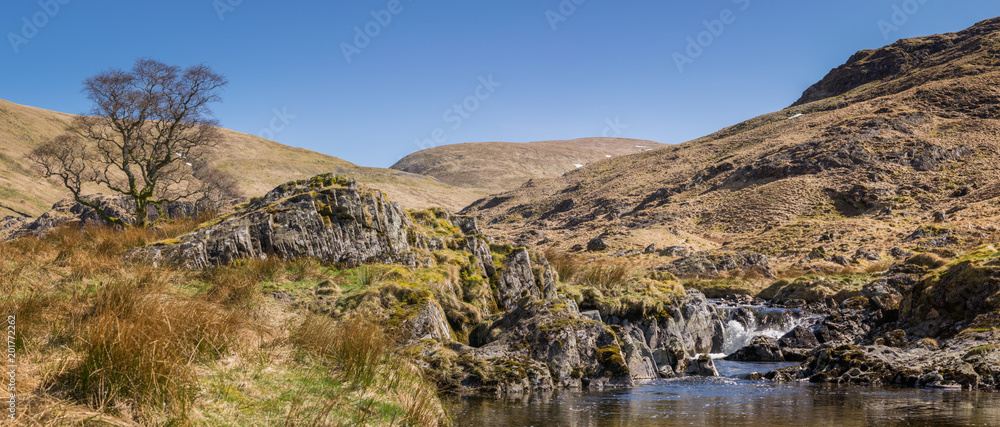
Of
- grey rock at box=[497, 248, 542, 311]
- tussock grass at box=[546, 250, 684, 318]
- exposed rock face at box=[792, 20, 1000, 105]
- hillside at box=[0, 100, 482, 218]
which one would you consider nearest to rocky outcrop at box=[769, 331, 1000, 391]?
tussock grass at box=[546, 250, 684, 318]

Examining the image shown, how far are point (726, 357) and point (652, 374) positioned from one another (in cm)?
645

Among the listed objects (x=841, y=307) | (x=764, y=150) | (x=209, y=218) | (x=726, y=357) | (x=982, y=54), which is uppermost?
(x=982, y=54)

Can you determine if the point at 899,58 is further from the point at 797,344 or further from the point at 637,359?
the point at 637,359

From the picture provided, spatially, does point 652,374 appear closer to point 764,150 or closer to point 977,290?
point 977,290

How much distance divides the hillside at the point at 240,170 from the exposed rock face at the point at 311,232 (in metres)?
66.6

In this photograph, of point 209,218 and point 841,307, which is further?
point 841,307

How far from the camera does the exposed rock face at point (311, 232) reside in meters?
13.1

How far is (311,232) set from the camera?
14.7 metres

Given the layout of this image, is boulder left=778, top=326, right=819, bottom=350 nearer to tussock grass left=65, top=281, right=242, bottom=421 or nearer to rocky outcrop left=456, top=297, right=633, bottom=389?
rocky outcrop left=456, top=297, right=633, bottom=389

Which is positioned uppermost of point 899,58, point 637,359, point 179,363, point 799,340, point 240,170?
point 899,58

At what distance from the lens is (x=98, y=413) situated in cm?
420

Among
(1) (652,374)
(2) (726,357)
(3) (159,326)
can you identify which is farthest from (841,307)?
(3) (159,326)

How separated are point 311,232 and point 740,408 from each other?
35.4 ft

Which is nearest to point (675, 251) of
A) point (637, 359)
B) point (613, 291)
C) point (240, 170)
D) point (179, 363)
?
point (613, 291)
